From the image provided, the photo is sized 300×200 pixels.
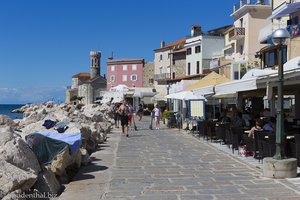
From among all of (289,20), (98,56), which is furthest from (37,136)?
(98,56)

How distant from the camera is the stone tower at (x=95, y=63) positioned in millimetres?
120688

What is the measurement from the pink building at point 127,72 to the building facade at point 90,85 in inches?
317

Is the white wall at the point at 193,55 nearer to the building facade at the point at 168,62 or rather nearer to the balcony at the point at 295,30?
the building facade at the point at 168,62

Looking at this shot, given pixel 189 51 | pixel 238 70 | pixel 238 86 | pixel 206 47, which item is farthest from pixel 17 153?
pixel 189 51

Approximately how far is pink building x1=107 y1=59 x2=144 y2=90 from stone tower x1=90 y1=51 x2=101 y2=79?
71.1 ft

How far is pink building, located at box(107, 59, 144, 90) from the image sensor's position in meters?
95.9

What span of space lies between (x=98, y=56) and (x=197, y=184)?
379 ft

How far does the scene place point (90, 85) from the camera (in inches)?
4348

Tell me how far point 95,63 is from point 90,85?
12903mm

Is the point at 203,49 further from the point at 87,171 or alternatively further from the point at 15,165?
the point at 15,165

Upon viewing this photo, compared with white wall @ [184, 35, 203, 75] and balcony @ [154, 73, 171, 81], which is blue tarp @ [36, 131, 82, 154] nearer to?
white wall @ [184, 35, 203, 75]

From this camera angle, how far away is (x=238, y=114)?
609 inches

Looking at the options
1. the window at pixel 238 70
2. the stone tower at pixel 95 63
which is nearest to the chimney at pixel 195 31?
the window at pixel 238 70

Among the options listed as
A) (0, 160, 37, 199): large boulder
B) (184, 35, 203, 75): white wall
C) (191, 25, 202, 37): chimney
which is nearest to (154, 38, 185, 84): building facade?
(191, 25, 202, 37): chimney
